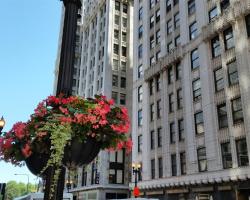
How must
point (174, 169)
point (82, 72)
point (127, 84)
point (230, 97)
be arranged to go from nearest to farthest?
point (230, 97)
point (174, 169)
point (127, 84)
point (82, 72)

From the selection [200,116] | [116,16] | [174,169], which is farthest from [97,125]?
[116,16]

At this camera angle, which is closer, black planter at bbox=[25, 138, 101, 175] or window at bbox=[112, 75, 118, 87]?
black planter at bbox=[25, 138, 101, 175]

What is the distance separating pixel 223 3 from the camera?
35.5 m

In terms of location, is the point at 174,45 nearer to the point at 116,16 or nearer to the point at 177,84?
the point at 177,84

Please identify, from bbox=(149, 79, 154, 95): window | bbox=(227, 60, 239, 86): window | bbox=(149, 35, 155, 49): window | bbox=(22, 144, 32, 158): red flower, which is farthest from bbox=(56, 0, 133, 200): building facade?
bbox=(22, 144, 32, 158): red flower

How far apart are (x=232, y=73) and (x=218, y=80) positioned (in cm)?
210

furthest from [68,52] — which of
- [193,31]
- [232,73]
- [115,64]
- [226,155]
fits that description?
[115,64]

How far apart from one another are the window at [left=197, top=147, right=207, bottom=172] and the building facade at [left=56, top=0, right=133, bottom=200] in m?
26.7

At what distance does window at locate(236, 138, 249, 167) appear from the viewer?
29141mm

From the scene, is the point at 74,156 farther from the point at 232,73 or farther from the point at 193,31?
the point at 193,31

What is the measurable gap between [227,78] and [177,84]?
915 centimetres

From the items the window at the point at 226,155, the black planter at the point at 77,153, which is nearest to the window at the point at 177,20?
the window at the point at 226,155

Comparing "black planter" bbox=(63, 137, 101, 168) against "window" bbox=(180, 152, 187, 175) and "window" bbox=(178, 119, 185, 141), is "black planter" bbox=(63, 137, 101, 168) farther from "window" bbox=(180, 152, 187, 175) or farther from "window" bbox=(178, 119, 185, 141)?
"window" bbox=(178, 119, 185, 141)

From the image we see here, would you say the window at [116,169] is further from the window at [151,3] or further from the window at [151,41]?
the window at [151,3]
